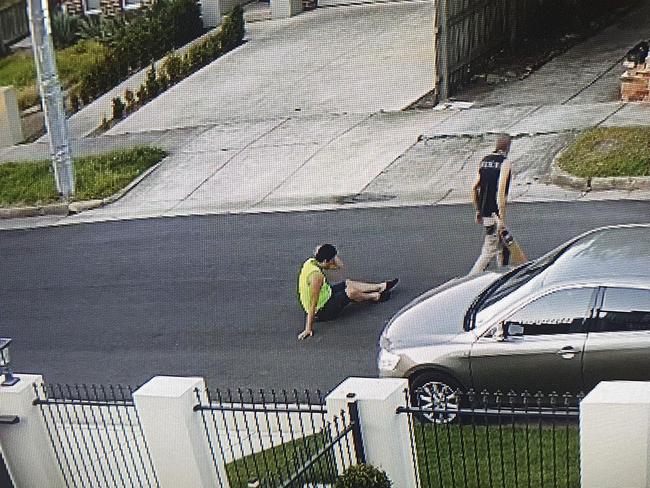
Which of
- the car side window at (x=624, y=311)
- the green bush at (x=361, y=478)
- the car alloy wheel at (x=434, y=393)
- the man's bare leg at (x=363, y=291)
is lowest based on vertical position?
the man's bare leg at (x=363, y=291)

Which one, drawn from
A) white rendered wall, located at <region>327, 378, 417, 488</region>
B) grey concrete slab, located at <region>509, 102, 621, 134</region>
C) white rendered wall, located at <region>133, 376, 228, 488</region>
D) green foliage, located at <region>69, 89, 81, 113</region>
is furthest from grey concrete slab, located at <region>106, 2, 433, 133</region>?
white rendered wall, located at <region>327, 378, 417, 488</region>

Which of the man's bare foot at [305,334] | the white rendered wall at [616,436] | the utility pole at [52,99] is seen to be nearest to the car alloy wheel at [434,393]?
the white rendered wall at [616,436]

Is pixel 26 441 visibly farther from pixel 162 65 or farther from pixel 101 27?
pixel 101 27

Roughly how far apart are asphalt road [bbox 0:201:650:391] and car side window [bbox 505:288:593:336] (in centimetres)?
221

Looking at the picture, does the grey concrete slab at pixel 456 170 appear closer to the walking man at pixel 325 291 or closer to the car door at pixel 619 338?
the walking man at pixel 325 291

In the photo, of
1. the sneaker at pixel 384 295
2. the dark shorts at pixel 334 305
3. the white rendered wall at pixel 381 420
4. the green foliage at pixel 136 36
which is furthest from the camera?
the green foliage at pixel 136 36

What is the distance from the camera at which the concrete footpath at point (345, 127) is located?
16.7 meters

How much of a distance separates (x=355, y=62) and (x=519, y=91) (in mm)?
4611

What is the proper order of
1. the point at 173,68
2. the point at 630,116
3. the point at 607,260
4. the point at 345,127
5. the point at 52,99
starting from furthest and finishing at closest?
1. the point at 173,68
2. the point at 345,127
3. the point at 52,99
4. the point at 630,116
5. the point at 607,260

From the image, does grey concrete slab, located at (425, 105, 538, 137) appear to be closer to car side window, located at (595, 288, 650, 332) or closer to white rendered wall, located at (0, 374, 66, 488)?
car side window, located at (595, 288, 650, 332)

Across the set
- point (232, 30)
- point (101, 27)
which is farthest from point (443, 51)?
point (101, 27)

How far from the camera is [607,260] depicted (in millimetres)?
9008

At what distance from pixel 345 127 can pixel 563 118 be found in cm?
389

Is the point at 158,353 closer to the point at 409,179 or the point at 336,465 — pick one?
the point at 336,465
